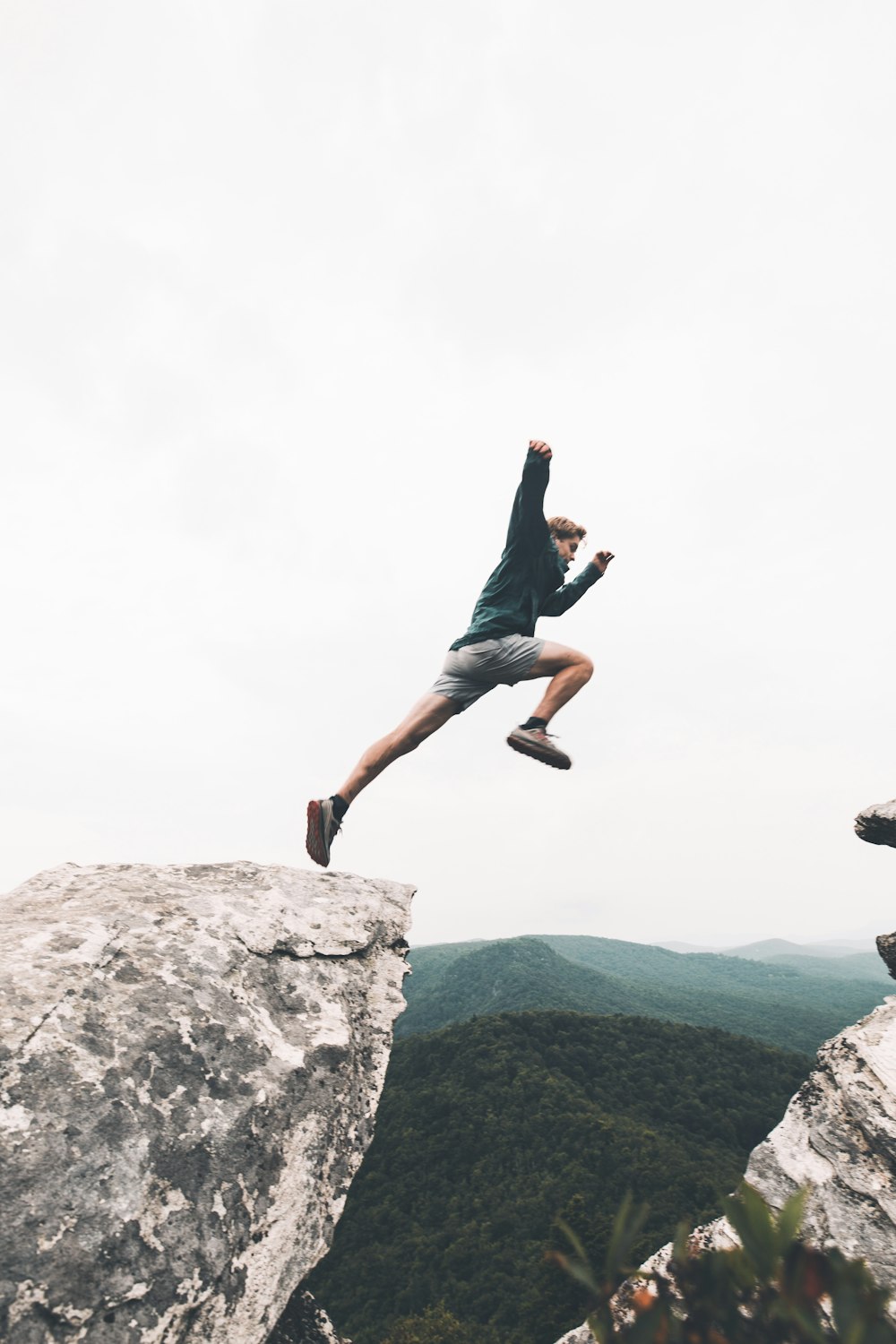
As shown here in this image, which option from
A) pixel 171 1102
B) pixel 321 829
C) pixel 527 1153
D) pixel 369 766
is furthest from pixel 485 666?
pixel 527 1153

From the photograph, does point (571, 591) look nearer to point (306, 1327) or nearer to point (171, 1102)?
point (171, 1102)

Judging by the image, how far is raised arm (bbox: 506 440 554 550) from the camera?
4.91 m

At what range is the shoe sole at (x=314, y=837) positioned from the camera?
5.15 meters

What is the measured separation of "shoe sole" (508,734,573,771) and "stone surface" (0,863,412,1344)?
1960mm

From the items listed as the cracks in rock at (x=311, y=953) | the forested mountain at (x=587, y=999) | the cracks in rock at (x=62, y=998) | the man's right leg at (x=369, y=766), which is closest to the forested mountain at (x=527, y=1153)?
the cracks in rock at (x=311, y=953)

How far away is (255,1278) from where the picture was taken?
3.27 metres

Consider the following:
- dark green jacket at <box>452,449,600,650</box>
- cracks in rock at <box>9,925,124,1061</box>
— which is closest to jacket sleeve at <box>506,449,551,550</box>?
dark green jacket at <box>452,449,600,650</box>

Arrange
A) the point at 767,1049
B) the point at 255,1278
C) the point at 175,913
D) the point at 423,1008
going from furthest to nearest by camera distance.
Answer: the point at 423,1008, the point at 767,1049, the point at 175,913, the point at 255,1278

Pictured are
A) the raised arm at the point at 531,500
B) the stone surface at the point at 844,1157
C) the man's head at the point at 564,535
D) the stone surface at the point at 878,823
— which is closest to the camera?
the stone surface at the point at 844,1157

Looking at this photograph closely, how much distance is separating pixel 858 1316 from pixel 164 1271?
9.88 feet

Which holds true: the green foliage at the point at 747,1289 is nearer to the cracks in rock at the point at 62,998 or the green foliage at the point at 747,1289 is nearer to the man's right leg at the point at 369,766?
the cracks in rock at the point at 62,998

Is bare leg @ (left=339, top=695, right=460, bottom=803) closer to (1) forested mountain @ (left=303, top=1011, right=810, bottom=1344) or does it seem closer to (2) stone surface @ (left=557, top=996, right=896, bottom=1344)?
(2) stone surface @ (left=557, top=996, right=896, bottom=1344)

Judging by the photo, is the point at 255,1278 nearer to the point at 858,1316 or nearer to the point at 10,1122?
the point at 10,1122

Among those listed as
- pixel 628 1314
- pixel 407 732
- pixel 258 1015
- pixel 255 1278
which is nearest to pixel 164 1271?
pixel 255 1278
